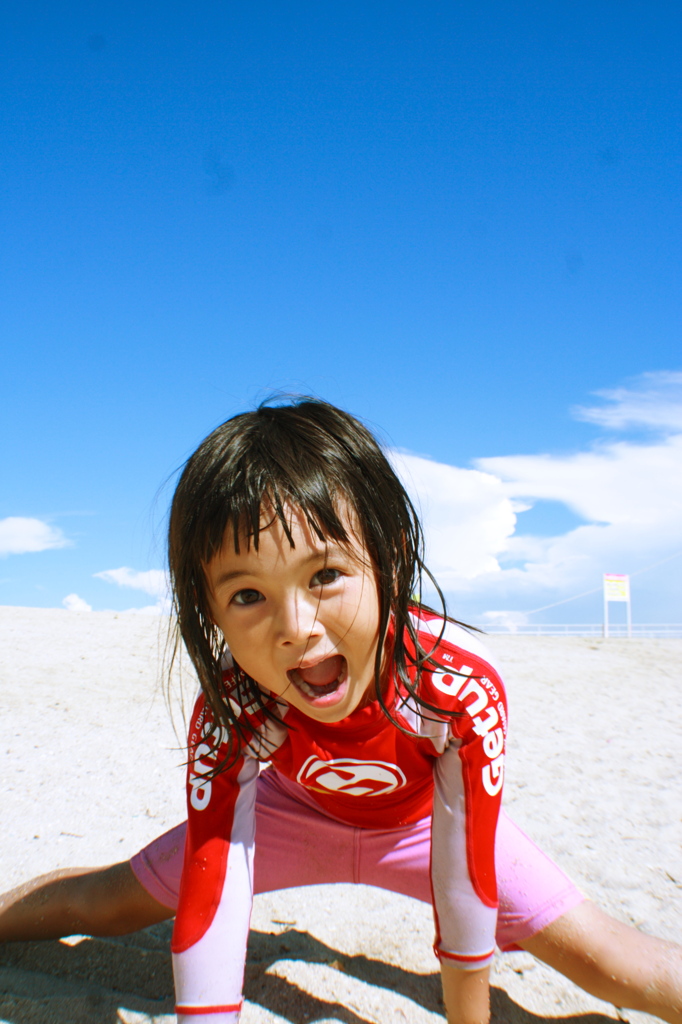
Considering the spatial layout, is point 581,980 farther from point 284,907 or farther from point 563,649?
point 563,649

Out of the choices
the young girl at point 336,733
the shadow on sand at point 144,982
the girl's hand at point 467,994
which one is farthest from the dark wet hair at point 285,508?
the shadow on sand at point 144,982

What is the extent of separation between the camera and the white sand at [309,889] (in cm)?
247

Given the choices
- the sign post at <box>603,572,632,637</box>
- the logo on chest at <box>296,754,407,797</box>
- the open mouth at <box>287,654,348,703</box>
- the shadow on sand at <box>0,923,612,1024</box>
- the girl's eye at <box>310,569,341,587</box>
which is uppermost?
the sign post at <box>603,572,632,637</box>

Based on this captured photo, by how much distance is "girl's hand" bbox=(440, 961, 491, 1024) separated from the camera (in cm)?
195

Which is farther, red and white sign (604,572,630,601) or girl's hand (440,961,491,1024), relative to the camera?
red and white sign (604,572,630,601)

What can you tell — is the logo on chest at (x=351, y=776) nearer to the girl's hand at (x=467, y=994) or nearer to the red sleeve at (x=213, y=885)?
the red sleeve at (x=213, y=885)

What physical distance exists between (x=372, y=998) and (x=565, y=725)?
4.58m

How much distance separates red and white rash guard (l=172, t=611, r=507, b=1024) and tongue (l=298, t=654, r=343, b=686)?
26cm

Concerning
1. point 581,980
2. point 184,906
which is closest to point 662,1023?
point 581,980

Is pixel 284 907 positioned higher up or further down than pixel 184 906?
further down

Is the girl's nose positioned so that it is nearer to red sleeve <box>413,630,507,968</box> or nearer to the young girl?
the young girl

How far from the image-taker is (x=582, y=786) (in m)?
4.93

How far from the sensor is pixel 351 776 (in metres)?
2.18

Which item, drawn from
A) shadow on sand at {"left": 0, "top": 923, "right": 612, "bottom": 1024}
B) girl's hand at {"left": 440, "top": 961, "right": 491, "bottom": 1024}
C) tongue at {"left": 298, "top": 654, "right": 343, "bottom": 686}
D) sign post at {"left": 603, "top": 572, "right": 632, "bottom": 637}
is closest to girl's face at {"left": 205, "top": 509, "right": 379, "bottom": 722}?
tongue at {"left": 298, "top": 654, "right": 343, "bottom": 686}
